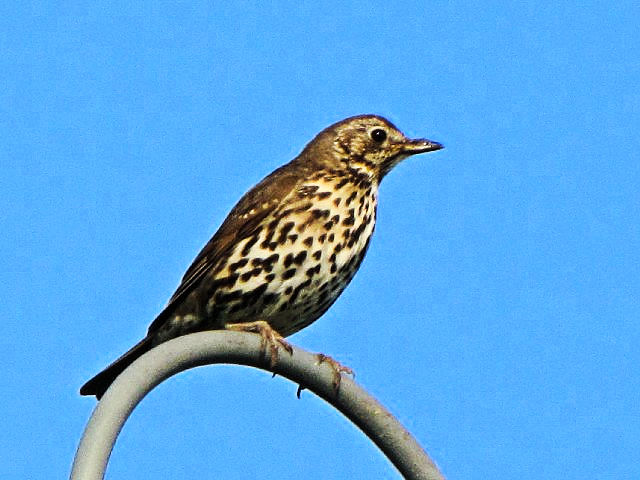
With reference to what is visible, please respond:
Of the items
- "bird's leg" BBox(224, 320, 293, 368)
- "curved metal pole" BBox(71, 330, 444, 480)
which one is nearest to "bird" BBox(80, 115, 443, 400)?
"bird's leg" BBox(224, 320, 293, 368)

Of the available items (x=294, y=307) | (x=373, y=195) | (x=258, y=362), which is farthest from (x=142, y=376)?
(x=373, y=195)

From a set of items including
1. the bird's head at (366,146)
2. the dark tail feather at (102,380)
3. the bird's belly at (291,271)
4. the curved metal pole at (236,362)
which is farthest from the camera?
the bird's head at (366,146)

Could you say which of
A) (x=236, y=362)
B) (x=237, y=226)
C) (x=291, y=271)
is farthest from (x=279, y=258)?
(x=236, y=362)

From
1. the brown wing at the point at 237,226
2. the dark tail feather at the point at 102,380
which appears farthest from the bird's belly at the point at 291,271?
the dark tail feather at the point at 102,380

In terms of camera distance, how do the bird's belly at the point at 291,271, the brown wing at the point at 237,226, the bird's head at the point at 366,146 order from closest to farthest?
the bird's belly at the point at 291,271 < the brown wing at the point at 237,226 < the bird's head at the point at 366,146

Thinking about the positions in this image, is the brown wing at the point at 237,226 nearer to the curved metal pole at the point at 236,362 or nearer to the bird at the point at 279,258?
the bird at the point at 279,258

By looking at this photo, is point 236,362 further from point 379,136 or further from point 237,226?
point 379,136

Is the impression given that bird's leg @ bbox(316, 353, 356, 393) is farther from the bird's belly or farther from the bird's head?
the bird's head
